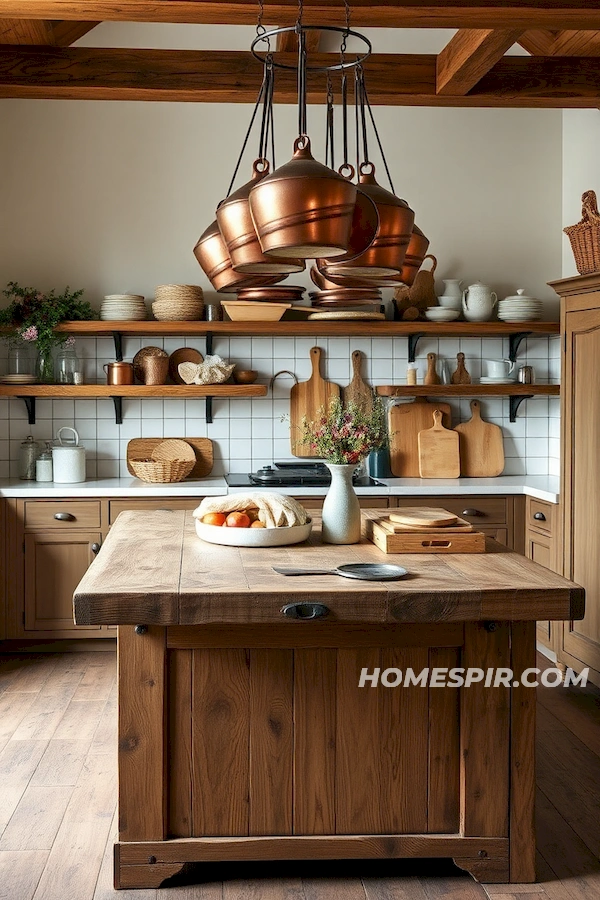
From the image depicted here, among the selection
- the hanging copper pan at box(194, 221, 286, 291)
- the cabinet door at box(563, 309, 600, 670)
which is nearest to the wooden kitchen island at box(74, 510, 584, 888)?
the hanging copper pan at box(194, 221, 286, 291)

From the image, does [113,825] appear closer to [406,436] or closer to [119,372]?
[119,372]

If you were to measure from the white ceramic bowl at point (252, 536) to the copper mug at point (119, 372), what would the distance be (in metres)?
2.31

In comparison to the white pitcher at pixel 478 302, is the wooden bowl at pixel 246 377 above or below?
below

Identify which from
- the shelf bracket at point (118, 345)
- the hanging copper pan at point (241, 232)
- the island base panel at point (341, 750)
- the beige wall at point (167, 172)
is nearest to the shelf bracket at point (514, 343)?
the beige wall at point (167, 172)

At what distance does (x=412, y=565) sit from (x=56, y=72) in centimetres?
286

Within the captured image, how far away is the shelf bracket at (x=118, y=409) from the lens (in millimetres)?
5453

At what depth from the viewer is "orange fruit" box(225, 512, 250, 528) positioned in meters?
3.06

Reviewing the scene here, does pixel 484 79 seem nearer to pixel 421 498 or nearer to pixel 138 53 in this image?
pixel 138 53

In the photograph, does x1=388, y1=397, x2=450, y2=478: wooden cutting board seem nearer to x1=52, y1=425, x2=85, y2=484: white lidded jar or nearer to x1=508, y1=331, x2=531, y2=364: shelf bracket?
x1=508, y1=331, x2=531, y2=364: shelf bracket

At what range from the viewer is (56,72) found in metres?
4.26

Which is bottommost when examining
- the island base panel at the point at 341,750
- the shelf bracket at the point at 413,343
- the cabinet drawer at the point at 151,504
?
the island base panel at the point at 341,750

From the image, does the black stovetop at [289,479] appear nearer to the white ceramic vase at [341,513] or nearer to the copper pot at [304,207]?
the white ceramic vase at [341,513]

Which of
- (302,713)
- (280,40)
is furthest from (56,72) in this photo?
(302,713)

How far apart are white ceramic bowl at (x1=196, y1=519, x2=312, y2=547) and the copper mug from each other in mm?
2311
